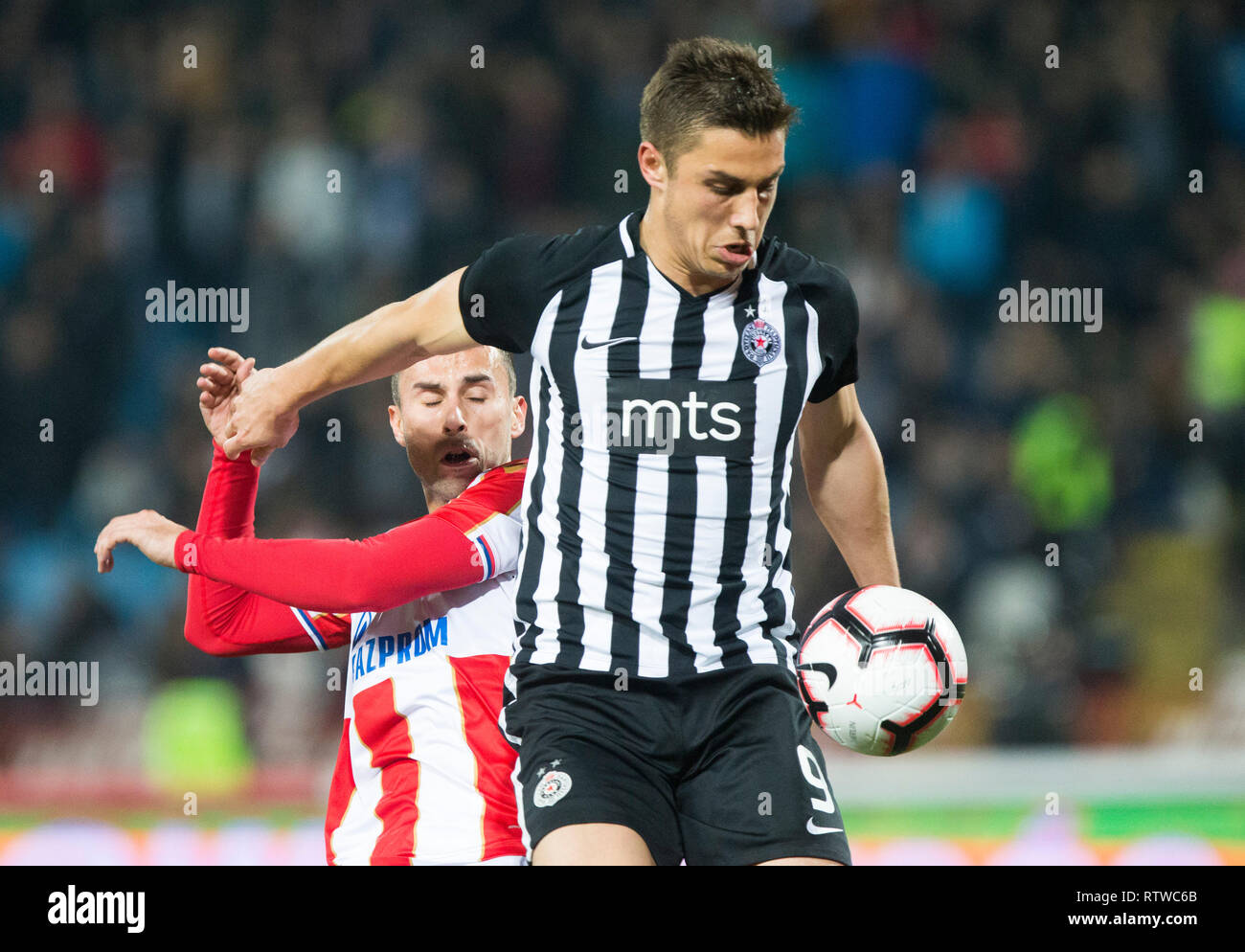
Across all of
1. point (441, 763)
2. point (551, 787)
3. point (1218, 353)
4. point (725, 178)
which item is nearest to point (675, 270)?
point (725, 178)

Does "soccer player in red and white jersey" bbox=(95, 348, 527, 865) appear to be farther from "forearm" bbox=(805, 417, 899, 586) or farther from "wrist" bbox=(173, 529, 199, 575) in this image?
"forearm" bbox=(805, 417, 899, 586)

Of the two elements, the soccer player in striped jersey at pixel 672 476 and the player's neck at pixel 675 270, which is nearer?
the soccer player in striped jersey at pixel 672 476

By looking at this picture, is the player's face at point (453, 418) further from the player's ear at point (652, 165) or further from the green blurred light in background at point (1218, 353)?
the green blurred light in background at point (1218, 353)

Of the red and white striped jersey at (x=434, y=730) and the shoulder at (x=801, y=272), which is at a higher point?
the shoulder at (x=801, y=272)

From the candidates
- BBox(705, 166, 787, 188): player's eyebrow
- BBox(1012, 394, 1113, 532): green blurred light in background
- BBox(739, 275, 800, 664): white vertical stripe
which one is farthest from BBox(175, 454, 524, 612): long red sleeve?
BBox(1012, 394, 1113, 532): green blurred light in background

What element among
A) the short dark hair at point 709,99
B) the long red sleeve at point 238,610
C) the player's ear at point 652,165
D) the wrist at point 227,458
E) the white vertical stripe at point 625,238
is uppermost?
the short dark hair at point 709,99

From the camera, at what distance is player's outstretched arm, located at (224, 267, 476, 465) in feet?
10.8

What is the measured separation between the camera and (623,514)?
10.1 ft

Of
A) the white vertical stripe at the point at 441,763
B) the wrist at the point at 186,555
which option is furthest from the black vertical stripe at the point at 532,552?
the wrist at the point at 186,555

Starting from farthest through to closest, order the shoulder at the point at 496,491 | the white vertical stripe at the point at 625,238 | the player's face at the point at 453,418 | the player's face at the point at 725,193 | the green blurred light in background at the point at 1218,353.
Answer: the green blurred light in background at the point at 1218,353
the player's face at the point at 453,418
the shoulder at the point at 496,491
the white vertical stripe at the point at 625,238
the player's face at the point at 725,193

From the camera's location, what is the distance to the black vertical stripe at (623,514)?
3.04 meters

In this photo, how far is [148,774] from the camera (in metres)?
6.87

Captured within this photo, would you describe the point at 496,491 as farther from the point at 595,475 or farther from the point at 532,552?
the point at 595,475
